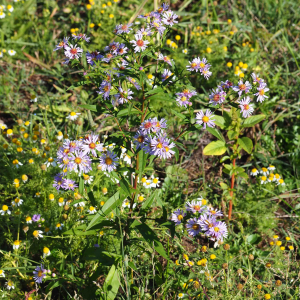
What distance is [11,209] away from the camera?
2645 millimetres

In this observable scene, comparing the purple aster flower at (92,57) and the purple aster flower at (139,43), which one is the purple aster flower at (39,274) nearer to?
the purple aster flower at (92,57)

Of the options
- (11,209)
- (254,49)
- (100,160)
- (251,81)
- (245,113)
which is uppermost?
(254,49)

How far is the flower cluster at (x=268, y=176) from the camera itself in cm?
298

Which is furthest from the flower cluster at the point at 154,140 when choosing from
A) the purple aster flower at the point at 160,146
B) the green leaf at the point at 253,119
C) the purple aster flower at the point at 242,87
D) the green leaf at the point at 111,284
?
the green leaf at the point at 253,119

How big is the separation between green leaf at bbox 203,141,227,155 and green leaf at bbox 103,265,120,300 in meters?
1.22

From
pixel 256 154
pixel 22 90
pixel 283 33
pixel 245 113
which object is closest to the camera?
pixel 245 113

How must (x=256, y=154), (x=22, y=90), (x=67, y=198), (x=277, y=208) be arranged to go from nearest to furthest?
(x=67, y=198), (x=277, y=208), (x=256, y=154), (x=22, y=90)

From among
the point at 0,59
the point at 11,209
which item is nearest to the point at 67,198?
the point at 11,209

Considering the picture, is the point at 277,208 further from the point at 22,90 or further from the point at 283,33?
the point at 22,90

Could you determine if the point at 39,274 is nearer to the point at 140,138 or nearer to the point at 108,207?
the point at 108,207

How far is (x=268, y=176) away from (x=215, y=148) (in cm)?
66

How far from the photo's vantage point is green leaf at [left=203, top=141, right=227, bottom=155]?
9.06 ft

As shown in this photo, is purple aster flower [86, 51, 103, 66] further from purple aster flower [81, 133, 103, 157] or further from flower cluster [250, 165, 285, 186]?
flower cluster [250, 165, 285, 186]

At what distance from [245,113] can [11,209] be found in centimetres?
189
